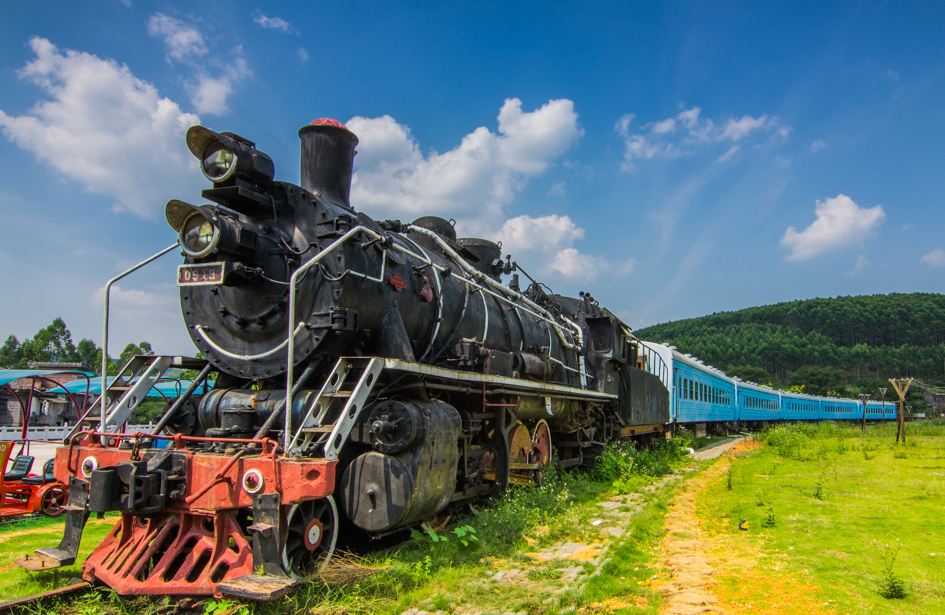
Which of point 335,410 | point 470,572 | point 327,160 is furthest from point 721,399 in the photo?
point 335,410

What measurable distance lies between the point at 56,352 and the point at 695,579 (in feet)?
189

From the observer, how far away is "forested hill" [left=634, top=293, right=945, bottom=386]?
9088 cm

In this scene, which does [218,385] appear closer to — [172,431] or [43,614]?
[172,431]

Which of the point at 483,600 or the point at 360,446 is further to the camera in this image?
the point at 360,446

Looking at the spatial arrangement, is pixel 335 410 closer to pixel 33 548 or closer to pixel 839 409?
pixel 33 548

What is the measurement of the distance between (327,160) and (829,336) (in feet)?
414

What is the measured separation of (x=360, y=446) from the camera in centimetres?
506

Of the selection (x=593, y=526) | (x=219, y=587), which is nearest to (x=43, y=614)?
(x=219, y=587)

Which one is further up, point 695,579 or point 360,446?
point 360,446

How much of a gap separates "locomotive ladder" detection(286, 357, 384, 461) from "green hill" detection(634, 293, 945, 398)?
79.5m

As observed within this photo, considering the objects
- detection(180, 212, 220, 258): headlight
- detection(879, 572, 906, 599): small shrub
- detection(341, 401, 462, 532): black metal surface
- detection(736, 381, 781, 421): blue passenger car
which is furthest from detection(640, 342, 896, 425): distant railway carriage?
detection(180, 212, 220, 258): headlight

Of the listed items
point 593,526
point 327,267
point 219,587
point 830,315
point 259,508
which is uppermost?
point 830,315

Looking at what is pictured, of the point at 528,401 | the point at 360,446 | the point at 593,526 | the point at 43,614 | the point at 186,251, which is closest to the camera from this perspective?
the point at 43,614

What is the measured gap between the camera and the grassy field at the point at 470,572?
3.90 m
